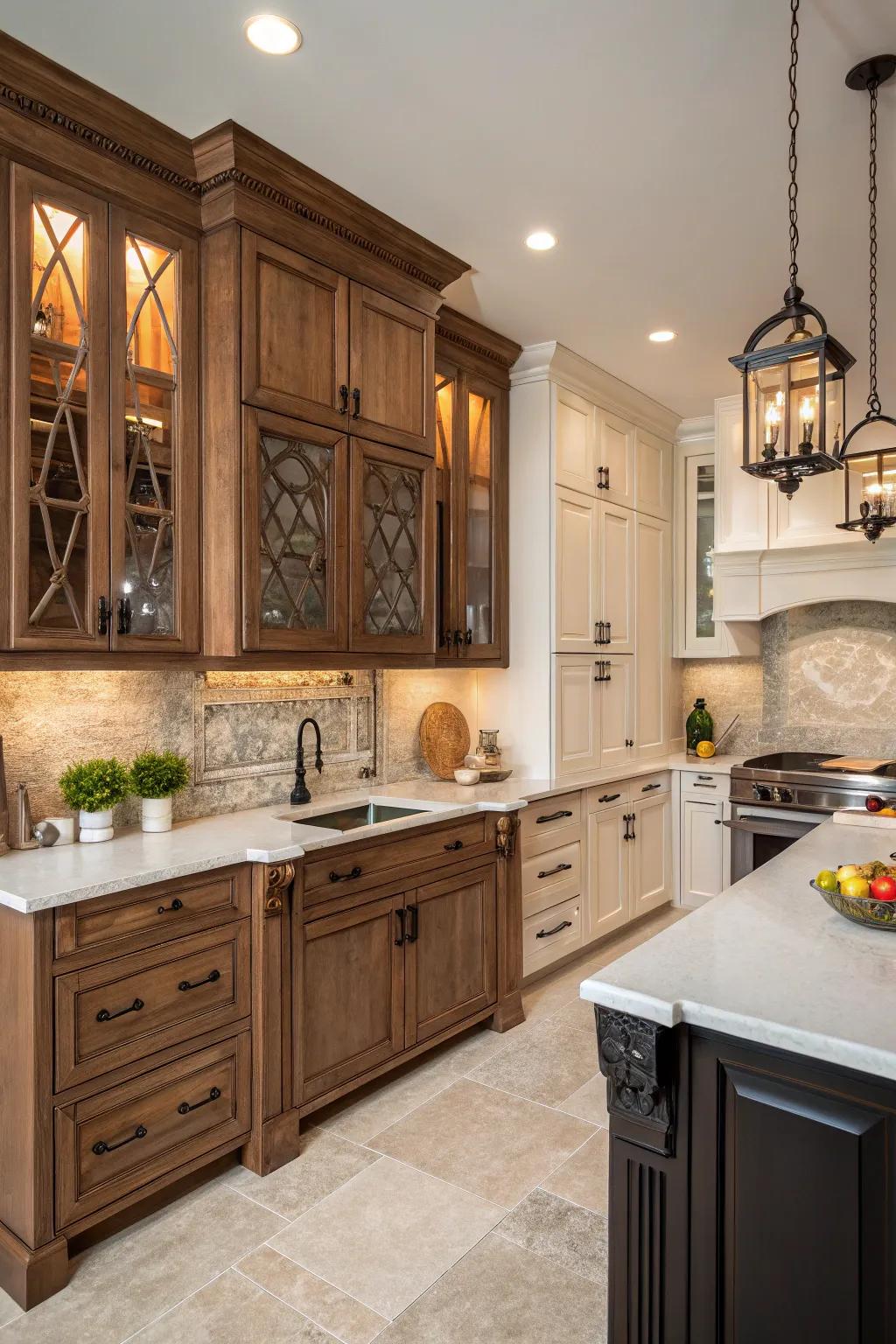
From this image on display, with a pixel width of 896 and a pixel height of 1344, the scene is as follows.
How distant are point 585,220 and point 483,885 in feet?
7.65

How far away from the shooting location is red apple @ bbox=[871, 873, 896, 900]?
1779 millimetres

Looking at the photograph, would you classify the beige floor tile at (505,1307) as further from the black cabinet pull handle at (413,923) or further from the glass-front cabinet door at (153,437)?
the glass-front cabinet door at (153,437)

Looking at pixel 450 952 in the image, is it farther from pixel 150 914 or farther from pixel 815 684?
pixel 815 684

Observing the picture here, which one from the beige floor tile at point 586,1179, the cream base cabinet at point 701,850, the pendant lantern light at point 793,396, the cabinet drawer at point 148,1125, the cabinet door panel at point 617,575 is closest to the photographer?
the pendant lantern light at point 793,396

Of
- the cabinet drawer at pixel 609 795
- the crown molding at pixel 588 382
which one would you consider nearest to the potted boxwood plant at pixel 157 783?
the cabinet drawer at pixel 609 795

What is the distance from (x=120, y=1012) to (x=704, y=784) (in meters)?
3.54

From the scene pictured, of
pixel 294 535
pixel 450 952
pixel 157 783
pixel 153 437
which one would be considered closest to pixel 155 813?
pixel 157 783

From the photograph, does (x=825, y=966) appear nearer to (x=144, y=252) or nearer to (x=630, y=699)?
(x=144, y=252)

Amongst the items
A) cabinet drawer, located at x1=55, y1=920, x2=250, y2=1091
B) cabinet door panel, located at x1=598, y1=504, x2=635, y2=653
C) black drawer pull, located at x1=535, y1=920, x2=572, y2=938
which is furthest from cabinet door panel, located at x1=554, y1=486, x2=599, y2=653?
cabinet drawer, located at x1=55, y1=920, x2=250, y2=1091

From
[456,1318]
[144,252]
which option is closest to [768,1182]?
[456,1318]

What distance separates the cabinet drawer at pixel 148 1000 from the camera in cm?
199

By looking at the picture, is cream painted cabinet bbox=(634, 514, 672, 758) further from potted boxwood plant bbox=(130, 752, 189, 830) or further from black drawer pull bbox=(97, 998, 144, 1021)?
black drawer pull bbox=(97, 998, 144, 1021)

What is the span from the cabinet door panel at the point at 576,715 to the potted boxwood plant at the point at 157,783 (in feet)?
6.21

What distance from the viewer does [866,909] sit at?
5.85 ft
